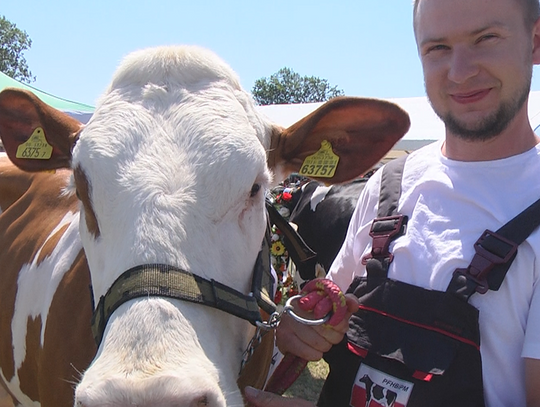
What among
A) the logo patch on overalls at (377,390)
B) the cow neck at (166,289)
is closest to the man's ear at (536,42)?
the logo patch on overalls at (377,390)

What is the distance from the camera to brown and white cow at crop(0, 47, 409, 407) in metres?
1.31

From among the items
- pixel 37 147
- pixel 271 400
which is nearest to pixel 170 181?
pixel 271 400

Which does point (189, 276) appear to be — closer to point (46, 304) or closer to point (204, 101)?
point (204, 101)

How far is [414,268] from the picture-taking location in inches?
62.9

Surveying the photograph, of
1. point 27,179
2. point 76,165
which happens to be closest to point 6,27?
point 27,179

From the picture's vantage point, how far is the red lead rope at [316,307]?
1547mm

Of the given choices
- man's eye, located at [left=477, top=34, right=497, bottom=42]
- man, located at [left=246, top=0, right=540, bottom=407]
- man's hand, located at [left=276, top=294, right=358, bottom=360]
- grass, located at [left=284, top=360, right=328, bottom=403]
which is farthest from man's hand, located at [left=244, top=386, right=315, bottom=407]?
grass, located at [left=284, top=360, right=328, bottom=403]

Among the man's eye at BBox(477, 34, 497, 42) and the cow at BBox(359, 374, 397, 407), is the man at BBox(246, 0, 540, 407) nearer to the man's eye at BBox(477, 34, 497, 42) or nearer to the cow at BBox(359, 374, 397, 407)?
the man's eye at BBox(477, 34, 497, 42)

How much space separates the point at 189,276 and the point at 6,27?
4398cm

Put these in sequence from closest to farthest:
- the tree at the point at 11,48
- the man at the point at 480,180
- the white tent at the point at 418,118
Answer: the man at the point at 480,180 < the white tent at the point at 418,118 < the tree at the point at 11,48

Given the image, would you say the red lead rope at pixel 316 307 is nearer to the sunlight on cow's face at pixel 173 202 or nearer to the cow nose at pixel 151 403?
the sunlight on cow's face at pixel 173 202

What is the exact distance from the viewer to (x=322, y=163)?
2.25 metres

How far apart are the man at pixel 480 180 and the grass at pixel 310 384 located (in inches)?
145

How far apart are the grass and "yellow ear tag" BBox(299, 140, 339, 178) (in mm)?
3330
